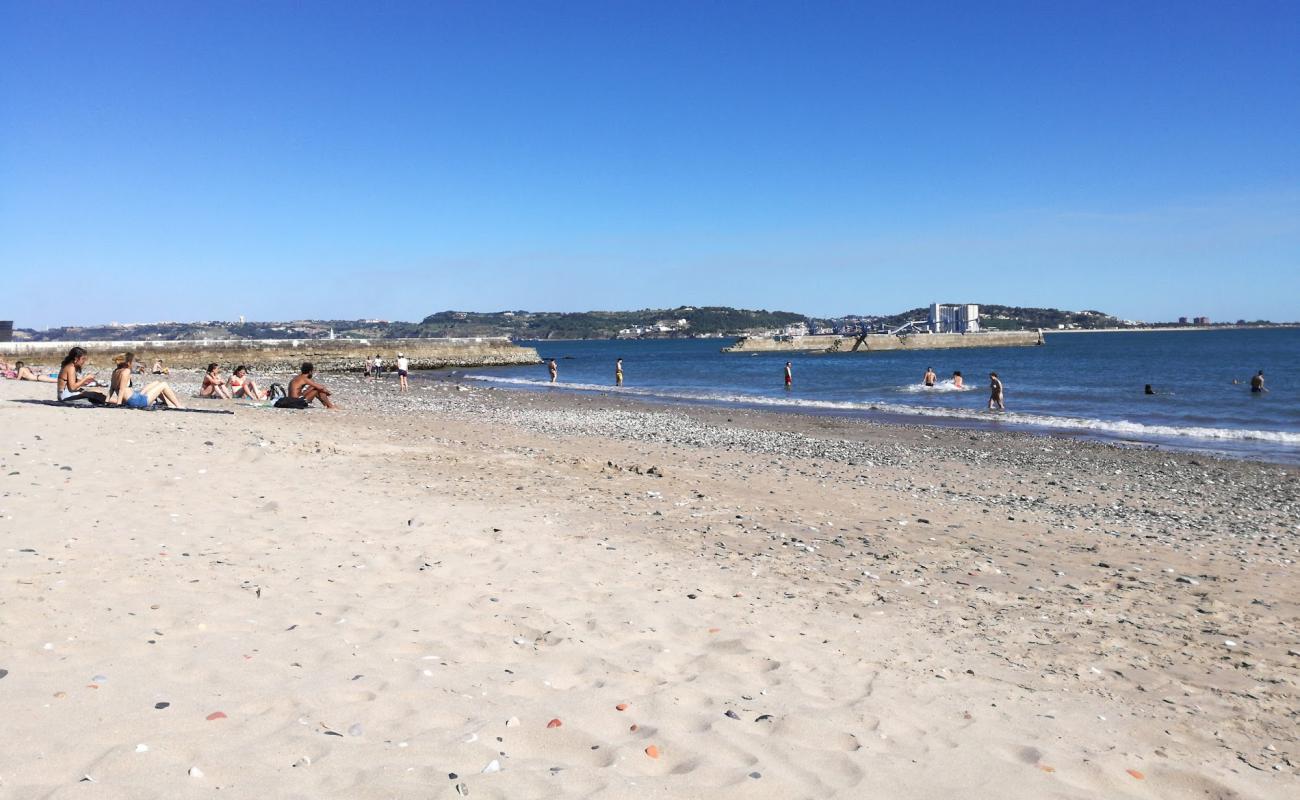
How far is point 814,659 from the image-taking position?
5.32m

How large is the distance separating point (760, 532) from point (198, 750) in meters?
6.13

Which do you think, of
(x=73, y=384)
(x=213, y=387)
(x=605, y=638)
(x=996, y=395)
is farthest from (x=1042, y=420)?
(x=73, y=384)

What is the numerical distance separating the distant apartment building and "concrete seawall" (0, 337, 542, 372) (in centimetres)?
11104

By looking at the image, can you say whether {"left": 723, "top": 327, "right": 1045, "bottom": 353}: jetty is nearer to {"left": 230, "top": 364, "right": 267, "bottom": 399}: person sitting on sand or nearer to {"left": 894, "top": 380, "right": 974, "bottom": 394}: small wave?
{"left": 894, "top": 380, "right": 974, "bottom": 394}: small wave

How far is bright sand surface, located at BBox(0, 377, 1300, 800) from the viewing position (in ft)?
12.4

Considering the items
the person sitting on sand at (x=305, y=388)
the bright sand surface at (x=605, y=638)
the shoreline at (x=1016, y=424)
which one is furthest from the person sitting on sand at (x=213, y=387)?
the shoreline at (x=1016, y=424)

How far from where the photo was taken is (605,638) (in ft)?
18.0

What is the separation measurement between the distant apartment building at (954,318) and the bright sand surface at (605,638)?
170701 millimetres

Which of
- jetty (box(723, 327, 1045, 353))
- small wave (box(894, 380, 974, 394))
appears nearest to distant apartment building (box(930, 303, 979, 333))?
jetty (box(723, 327, 1045, 353))

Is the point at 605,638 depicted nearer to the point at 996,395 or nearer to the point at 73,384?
the point at 73,384

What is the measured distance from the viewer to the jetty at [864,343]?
132 metres

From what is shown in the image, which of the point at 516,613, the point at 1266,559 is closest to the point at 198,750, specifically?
the point at 516,613

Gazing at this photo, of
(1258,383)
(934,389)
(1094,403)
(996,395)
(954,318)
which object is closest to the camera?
(996,395)

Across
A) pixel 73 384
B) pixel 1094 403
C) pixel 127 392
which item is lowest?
pixel 1094 403
